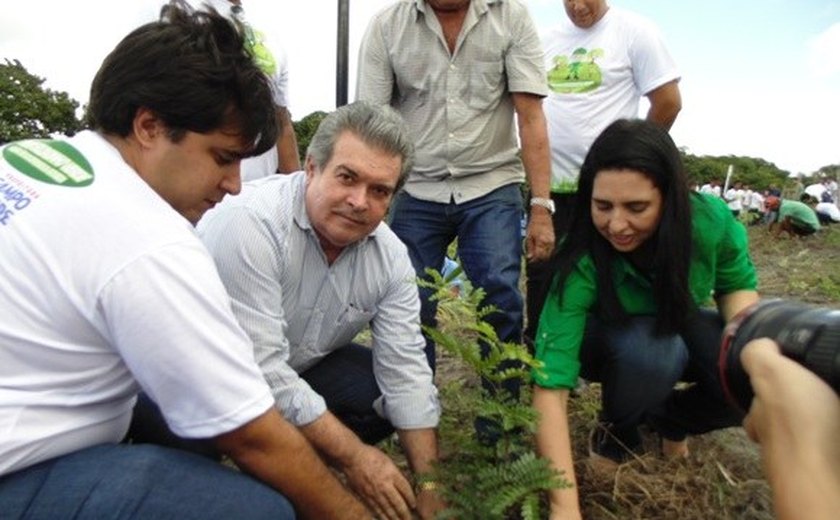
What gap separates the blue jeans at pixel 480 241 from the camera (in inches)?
116

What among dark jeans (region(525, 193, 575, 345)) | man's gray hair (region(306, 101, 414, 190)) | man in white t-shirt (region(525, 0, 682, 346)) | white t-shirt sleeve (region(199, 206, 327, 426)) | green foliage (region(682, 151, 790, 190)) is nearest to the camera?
white t-shirt sleeve (region(199, 206, 327, 426))

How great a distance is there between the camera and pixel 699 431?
2.78 meters

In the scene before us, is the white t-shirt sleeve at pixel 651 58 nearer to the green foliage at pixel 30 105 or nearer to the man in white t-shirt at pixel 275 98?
the man in white t-shirt at pixel 275 98

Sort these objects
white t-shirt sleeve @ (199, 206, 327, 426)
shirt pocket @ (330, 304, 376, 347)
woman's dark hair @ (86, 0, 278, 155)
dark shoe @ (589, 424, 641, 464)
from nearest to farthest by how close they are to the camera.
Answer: woman's dark hair @ (86, 0, 278, 155)
white t-shirt sleeve @ (199, 206, 327, 426)
shirt pocket @ (330, 304, 376, 347)
dark shoe @ (589, 424, 641, 464)

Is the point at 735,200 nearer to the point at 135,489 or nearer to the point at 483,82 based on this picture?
the point at 483,82

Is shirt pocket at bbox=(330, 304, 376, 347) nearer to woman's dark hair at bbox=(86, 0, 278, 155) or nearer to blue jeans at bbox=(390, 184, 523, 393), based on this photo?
blue jeans at bbox=(390, 184, 523, 393)

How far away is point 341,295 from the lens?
243cm

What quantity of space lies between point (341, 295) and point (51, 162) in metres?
1.03

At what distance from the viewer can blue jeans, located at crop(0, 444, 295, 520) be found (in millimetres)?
1500

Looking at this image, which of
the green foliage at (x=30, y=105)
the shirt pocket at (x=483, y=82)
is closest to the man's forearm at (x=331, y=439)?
the shirt pocket at (x=483, y=82)

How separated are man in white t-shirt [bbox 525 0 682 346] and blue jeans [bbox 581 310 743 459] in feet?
2.24

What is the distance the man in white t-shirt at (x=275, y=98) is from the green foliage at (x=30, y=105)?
20981mm

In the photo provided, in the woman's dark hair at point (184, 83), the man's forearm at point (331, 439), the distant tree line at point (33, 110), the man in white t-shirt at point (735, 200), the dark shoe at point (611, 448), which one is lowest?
the man in white t-shirt at point (735, 200)

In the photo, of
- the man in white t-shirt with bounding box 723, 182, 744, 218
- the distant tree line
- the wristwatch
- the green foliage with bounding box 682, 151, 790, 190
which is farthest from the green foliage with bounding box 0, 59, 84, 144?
the green foliage with bounding box 682, 151, 790, 190
